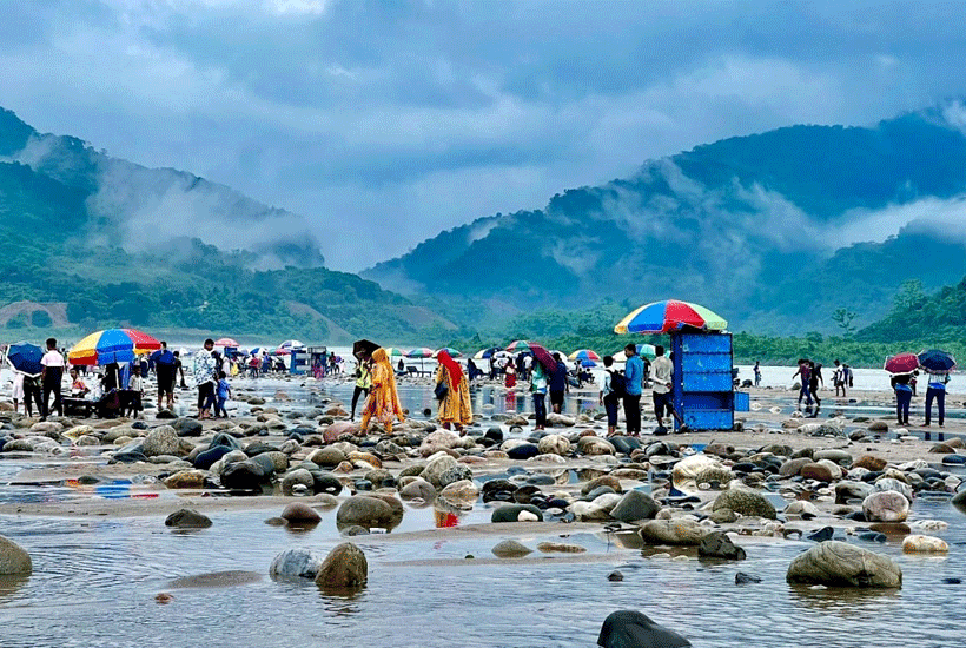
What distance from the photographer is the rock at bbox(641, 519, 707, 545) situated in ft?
35.8

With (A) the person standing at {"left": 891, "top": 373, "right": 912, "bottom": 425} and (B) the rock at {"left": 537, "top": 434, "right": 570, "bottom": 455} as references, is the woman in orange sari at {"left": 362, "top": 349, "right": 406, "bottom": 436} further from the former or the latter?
(A) the person standing at {"left": 891, "top": 373, "right": 912, "bottom": 425}

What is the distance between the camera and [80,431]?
2573 cm

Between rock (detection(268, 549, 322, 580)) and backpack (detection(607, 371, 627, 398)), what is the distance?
15.8 meters

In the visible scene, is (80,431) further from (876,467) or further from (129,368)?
(876,467)

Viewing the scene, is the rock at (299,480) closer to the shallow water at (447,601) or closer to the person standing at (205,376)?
the shallow water at (447,601)

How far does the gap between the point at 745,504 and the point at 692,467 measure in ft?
12.7

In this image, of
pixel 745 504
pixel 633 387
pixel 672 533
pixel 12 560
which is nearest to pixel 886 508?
pixel 745 504

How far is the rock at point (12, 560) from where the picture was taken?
9.28 metres

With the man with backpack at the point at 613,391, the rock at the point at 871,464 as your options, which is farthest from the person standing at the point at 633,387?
the rock at the point at 871,464

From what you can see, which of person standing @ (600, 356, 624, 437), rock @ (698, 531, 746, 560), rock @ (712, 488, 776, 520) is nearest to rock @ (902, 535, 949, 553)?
rock @ (698, 531, 746, 560)

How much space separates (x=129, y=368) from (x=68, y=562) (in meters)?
25.3

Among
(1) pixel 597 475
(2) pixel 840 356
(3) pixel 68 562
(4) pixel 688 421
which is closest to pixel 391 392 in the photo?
(4) pixel 688 421

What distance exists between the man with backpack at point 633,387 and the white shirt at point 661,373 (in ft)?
1.75

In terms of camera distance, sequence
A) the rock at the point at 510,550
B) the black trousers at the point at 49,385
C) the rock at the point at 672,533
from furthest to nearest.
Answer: the black trousers at the point at 49,385
the rock at the point at 672,533
the rock at the point at 510,550
